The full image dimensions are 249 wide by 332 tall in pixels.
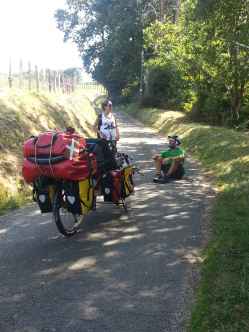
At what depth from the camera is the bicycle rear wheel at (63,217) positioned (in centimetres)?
535

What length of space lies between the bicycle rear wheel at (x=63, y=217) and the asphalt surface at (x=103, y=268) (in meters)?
0.14

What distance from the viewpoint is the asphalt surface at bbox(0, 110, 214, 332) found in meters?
3.58

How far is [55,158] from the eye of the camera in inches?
201

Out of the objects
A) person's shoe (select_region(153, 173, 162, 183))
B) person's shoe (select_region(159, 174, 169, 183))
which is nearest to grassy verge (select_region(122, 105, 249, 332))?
person's shoe (select_region(159, 174, 169, 183))

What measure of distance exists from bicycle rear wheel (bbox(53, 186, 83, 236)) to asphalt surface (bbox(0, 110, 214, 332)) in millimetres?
135

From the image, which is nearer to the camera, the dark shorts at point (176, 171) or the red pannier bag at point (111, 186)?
the red pannier bag at point (111, 186)

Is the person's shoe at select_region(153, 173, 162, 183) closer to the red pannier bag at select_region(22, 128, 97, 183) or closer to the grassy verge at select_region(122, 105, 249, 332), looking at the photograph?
the grassy verge at select_region(122, 105, 249, 332)

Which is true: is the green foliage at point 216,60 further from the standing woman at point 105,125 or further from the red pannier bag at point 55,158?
the red pannier bag at point 55,158

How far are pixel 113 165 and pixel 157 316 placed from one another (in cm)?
352

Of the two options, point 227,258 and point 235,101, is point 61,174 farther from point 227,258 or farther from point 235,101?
point 235,101

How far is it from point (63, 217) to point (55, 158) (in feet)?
3.33

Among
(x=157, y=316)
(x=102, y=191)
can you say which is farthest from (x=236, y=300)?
(x=102, y=191)

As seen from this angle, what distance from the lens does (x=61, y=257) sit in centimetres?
500

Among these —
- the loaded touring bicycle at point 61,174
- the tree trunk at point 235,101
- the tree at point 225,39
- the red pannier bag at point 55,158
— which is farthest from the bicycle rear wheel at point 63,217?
the tree trunk at point 235,101
